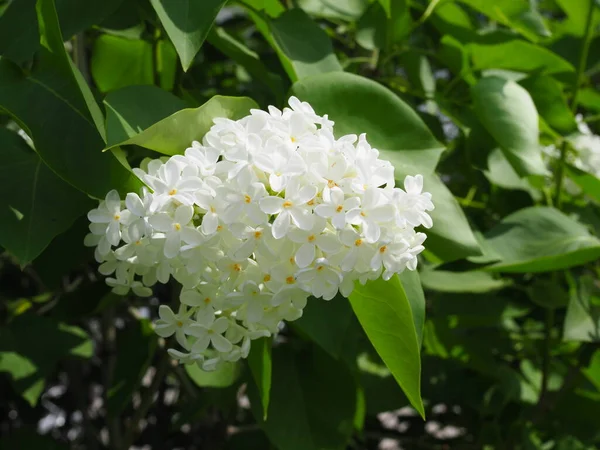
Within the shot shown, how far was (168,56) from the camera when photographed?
2.71 feet

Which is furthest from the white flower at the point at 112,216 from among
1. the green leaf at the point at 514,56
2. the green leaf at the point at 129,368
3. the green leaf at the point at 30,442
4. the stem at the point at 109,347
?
the green leaf at the point at 30,442

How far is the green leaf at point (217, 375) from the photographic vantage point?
0.87 m

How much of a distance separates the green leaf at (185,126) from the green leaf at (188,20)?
40mm

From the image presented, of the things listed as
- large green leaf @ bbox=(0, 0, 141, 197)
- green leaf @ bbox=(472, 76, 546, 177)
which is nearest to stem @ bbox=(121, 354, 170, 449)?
large green leaf @ bbox=(0, 0, 141, 197)

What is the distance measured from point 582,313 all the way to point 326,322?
0.43 m

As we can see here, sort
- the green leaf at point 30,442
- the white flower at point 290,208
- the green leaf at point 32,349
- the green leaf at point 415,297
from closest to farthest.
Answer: the white flower at point 290,208, the green leaf at point 415,297, the green leaf at point 32,349, the green leaf at point 30,442

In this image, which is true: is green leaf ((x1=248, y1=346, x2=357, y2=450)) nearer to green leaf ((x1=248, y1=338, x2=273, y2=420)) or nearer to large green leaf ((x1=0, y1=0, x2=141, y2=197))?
green leaf ((x1=248, y1=338, x2=273, y2=420))

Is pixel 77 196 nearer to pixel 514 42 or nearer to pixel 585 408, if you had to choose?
pixel 514 42

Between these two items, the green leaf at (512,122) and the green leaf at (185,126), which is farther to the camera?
the green leaf at (512,122)

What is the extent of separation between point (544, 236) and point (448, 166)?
213 mm

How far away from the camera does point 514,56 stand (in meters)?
0.91

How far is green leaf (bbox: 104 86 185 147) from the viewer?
1.75 ft

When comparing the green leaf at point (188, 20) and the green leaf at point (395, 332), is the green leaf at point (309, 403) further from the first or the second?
the green leaf at point (188, 20)

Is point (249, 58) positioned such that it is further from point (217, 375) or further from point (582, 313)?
point (582, 313)
